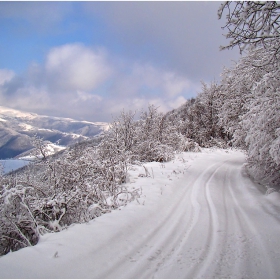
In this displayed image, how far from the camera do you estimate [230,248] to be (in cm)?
357

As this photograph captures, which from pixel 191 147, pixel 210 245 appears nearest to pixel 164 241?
pixel 210 245

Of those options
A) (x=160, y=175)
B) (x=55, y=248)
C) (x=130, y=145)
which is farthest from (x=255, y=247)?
(x=130, y=145)

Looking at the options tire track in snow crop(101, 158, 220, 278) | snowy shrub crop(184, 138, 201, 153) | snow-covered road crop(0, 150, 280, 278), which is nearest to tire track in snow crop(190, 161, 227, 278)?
snow-covered road crop(0, 150, 280, 278)

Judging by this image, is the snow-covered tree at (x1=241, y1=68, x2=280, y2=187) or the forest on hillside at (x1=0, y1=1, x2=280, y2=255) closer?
the forest on hillside at (x1=0, y1=1, x2=280, y2=255)

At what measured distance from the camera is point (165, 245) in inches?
144

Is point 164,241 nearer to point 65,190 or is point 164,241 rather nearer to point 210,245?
point 210,245

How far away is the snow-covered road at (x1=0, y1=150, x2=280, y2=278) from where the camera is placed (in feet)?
9.33

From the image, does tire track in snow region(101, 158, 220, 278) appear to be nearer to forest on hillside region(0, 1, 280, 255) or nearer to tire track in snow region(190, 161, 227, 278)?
tire track in snow region(190, 161, 227, 278)

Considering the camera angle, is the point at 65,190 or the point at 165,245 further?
the point at 65,190

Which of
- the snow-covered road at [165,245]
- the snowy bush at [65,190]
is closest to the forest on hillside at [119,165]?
the snowy bush at [65,190]

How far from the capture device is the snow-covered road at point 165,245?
2844 mm

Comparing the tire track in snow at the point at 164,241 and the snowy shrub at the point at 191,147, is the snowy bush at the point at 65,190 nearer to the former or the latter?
the tire track in snow at the point at 164,241

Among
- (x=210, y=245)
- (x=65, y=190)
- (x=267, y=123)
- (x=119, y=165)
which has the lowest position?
(x=210, y=245)

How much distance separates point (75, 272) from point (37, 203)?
320 cm
